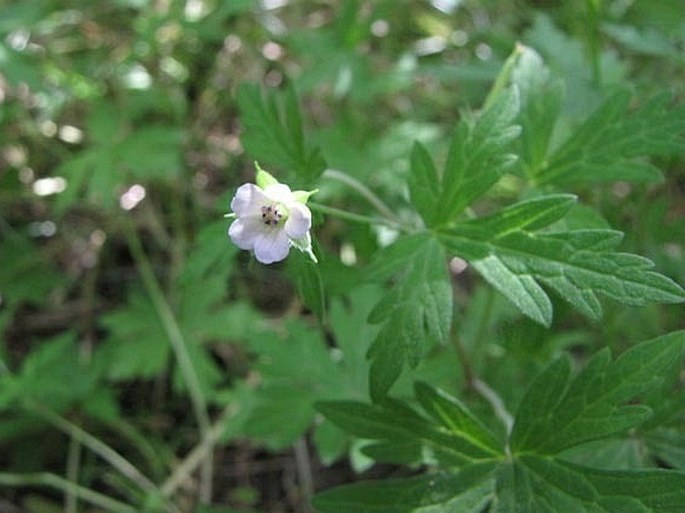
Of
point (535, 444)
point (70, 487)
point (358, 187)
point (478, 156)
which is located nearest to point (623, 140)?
point (478, 156)

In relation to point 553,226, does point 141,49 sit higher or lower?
lower

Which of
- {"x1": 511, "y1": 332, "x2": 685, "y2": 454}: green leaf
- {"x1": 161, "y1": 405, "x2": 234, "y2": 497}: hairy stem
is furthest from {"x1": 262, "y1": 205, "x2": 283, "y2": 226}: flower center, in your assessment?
{"x1": 161, "y1": 405, "x2": 234, "y2": 497}: hairy stem

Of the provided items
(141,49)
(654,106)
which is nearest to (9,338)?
(141,49)

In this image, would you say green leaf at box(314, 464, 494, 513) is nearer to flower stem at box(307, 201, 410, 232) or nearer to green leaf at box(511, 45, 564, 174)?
flower stem at box(307, 201, 410, 232)

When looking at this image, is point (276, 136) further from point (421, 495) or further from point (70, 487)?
point (70, 487)

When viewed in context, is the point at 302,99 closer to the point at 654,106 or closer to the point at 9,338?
the point at 9,338
